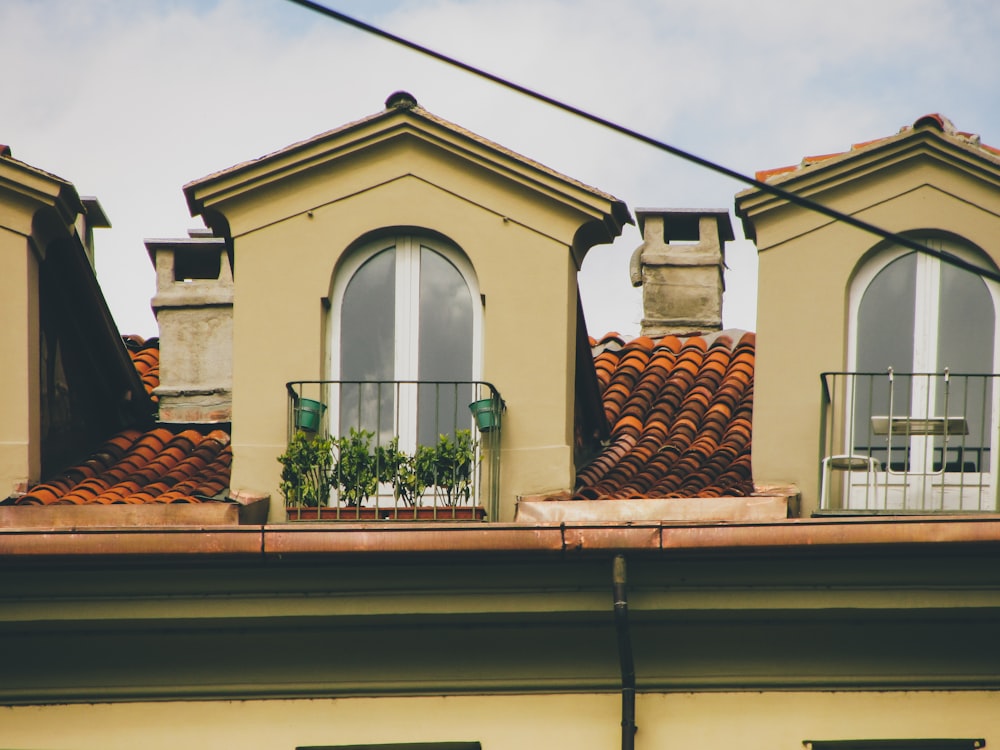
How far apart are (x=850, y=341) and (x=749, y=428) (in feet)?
3.82

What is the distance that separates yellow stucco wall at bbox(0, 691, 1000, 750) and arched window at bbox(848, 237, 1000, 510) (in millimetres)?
1257

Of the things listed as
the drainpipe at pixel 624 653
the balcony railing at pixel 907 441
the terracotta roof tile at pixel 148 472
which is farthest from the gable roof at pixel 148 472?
the balcony railing at pixel 907 441

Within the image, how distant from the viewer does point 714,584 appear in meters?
9.27

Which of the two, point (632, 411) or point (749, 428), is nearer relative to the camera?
point (749, 428)

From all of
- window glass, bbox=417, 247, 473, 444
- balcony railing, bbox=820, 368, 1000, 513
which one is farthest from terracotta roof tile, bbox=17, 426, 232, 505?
balcony railing, bbox=820, 368, 1000, 513

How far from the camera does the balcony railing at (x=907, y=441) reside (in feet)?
31.6

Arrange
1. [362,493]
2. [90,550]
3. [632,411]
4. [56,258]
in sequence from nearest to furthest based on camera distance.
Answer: [90,550] → [362,493] → [56,258] → [632,411]

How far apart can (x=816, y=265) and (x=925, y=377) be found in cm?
96

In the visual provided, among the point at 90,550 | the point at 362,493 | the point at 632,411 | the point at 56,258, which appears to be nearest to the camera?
the point at 90,550

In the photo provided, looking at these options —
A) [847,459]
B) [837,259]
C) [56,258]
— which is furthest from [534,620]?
[56,258]

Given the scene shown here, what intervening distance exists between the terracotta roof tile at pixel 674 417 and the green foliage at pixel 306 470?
157cm

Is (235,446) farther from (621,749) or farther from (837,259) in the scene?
(837,259)

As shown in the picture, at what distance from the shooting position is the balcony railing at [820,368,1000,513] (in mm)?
9625

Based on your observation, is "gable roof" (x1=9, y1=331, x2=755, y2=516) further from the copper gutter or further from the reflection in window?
the reflection in window
